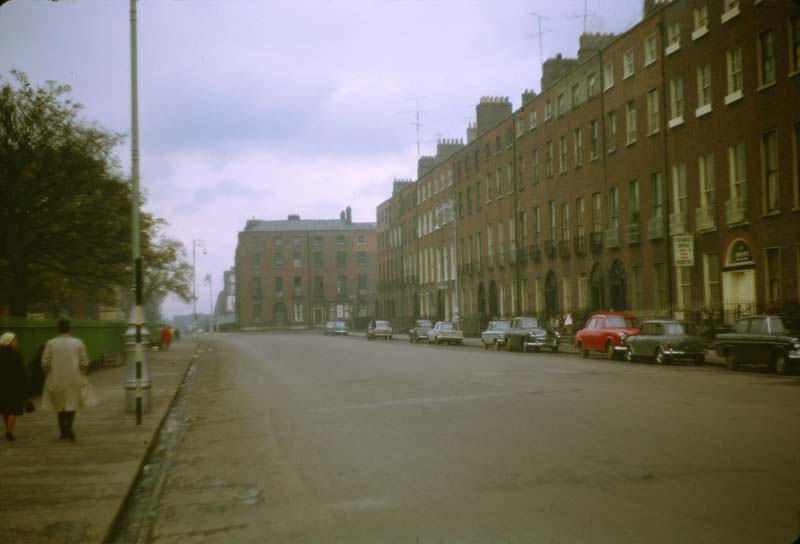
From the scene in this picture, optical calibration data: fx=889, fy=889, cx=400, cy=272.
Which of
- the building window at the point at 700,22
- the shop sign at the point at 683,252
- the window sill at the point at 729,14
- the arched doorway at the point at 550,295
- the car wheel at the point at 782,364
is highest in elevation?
the building window at the point at 700,22

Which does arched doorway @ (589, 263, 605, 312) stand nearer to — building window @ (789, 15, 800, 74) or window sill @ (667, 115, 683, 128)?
window sill @ (667, 115, 683, 128)

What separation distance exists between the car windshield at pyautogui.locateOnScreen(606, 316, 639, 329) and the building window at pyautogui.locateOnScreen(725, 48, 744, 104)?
9021 mm

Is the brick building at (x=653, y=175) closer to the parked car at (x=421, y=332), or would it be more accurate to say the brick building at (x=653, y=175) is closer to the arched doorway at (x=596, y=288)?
the arched doorway at (x=596, y=288)

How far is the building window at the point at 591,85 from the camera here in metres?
46.1

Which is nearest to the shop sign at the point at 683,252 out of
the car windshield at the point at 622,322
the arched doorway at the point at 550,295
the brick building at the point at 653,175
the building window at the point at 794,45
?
the brick building at the point at 653,175

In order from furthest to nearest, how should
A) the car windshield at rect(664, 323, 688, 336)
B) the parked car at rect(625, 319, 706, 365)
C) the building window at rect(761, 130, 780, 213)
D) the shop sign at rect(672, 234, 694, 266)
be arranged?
the shop sign at rect(672, 234, 694, 266) → the building window at rect(761, 130, 780, 213) → the car windshield at rect(664, 323, 688, 336) → the parked car at rect(625, 319, 706, 365)

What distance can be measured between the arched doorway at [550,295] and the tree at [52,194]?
2584cm

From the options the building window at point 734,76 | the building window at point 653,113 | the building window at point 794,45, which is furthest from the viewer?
the building window at point 653,113

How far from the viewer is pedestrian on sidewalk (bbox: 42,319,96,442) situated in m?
12.1

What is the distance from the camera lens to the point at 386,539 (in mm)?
6367

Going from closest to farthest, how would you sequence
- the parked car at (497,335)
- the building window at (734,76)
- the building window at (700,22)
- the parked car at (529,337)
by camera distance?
the building window at (734,76) < the building window at (700,22) < the parked car at (529,337) < the parked car at (497,335)

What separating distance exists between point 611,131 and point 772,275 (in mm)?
15307

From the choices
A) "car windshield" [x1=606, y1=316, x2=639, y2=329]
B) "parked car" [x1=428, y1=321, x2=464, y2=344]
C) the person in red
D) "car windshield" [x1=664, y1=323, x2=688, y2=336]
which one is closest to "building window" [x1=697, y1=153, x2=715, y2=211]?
"car windshield" [x1=606, y1=316, x2=639, y2=329]

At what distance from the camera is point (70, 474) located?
374 inches
